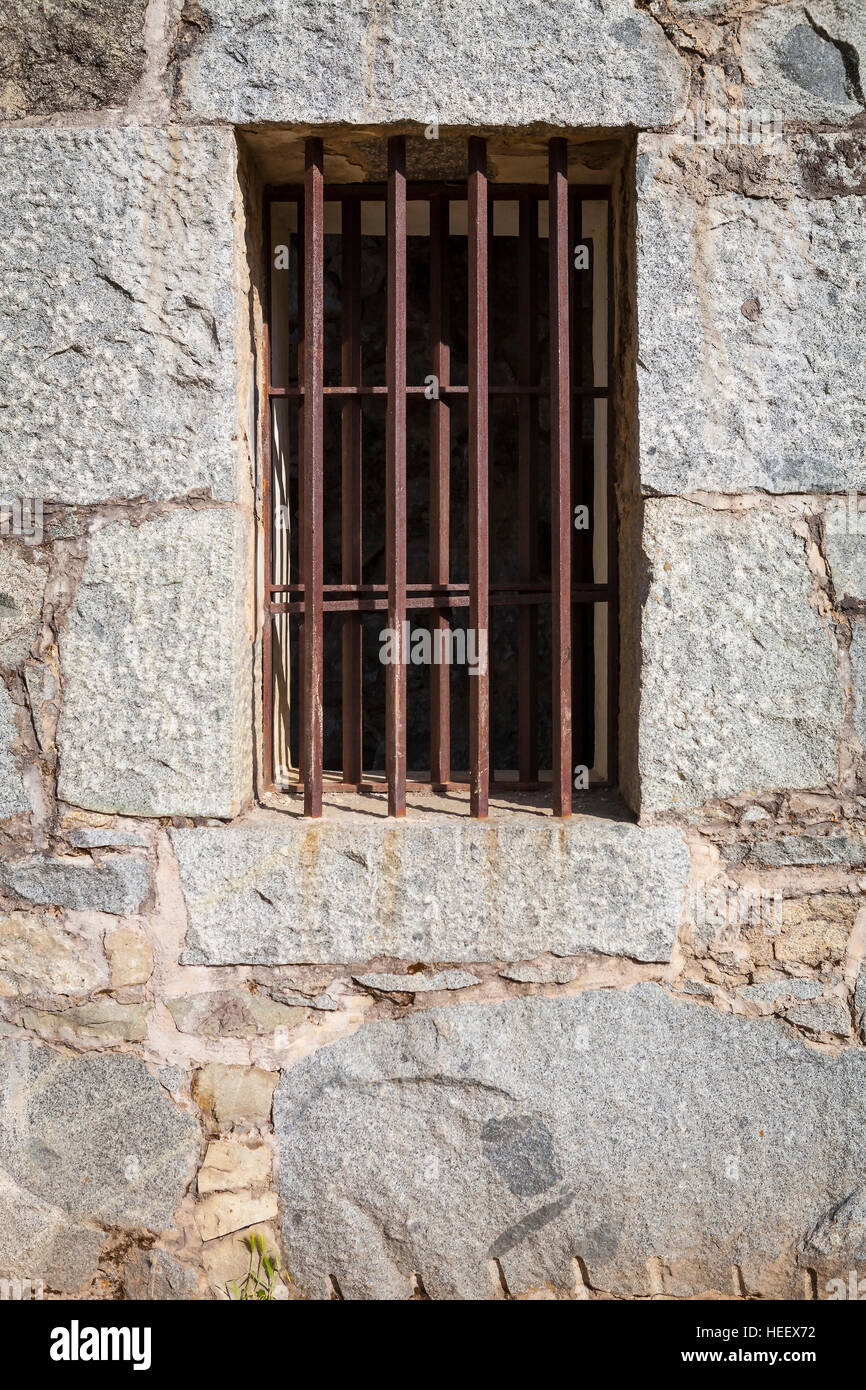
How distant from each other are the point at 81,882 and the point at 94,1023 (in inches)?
11.6

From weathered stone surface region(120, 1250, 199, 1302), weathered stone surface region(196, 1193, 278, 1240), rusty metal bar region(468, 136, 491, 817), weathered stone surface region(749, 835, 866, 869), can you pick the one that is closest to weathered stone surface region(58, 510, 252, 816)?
rusty metal bar region(468, 136, 491, 817)

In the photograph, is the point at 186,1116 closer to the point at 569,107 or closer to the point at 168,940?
the point at 168,940

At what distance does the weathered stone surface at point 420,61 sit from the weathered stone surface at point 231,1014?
1782mm

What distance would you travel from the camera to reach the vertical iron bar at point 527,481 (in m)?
2.38

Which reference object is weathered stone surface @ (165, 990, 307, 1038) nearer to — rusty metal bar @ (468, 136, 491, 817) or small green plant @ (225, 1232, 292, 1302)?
small green plant @ (225, 1232, 292, 1302)

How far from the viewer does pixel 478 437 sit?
216cm

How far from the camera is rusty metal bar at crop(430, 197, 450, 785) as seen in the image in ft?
7.64

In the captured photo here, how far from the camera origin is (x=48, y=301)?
205cm

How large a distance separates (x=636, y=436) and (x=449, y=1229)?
168 cm

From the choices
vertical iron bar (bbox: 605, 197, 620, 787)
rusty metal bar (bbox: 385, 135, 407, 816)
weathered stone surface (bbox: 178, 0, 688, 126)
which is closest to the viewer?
weathered stone surface (bbox: 178, 0, 688, 126)

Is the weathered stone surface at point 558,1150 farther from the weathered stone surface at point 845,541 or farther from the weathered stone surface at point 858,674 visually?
the weathered stone surface at point 845,541

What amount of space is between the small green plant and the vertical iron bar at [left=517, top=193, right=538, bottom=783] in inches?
45.4

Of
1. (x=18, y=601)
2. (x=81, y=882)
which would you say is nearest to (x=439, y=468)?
(x=18, y=601)

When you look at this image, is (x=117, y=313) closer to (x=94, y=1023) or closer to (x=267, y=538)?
(x=267, y=538)
